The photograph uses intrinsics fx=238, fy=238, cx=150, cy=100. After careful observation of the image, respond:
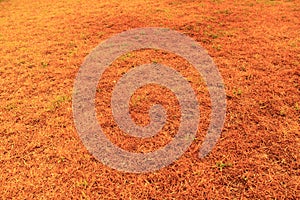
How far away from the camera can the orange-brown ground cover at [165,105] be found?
5758 mm

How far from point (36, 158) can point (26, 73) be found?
4.82m

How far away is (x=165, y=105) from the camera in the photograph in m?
8.00

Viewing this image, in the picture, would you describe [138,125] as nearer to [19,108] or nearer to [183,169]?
[183,169]

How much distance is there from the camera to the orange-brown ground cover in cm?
576

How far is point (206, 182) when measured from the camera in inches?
227

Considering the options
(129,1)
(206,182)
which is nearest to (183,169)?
(206,182)

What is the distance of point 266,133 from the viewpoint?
6.80 metres

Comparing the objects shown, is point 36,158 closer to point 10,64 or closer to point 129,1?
point 10,64

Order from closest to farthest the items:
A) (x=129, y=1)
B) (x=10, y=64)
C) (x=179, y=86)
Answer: (x=179, y=86)
(x=10, y=64)
(x=129, y=1)

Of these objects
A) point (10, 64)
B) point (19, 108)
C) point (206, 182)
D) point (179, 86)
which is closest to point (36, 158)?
point (19, 108)

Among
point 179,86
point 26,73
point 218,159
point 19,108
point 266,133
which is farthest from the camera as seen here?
point 26,73

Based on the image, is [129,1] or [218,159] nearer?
[218,159]

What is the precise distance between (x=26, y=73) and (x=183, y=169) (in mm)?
7674

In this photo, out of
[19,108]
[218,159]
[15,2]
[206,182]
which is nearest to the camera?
[206,182]
